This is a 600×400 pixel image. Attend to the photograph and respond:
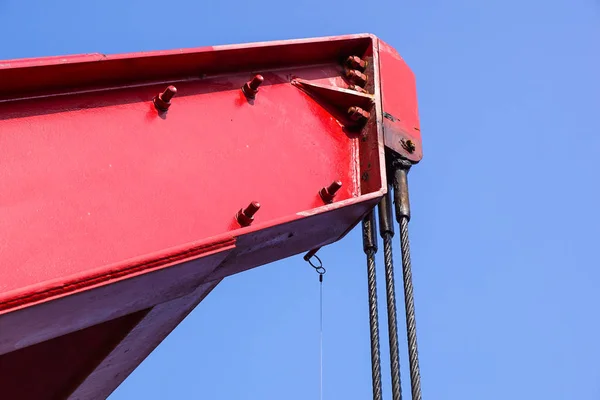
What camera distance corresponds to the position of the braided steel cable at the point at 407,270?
3.79 meters

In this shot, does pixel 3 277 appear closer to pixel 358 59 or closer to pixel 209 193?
pixel 209 193

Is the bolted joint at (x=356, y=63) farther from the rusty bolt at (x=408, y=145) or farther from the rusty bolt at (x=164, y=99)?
the rusty bolt at (x=164, y=99)

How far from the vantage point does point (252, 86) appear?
379 centimetres

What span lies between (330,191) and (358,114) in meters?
0.52

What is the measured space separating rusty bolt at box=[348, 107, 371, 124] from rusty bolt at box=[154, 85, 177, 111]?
957 mm

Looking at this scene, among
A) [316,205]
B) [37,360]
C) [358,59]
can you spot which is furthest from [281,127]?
[37,360]

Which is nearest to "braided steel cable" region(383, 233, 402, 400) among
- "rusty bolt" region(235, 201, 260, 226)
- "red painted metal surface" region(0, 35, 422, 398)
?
"red painted metal surface" region(0, 35, 422, 398)

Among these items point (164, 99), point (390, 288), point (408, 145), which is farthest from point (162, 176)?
point (408, 145)

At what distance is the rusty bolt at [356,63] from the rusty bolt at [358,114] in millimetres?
299

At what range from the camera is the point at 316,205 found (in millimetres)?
3734

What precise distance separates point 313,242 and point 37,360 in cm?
124

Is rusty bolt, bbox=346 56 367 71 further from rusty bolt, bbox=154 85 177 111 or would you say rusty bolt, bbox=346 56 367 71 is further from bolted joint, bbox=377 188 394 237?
rusty bolt, bbox=154 85 177 111

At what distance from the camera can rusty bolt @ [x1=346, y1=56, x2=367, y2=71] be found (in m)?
4.29

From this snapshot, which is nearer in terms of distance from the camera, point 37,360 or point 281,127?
point 37,360
